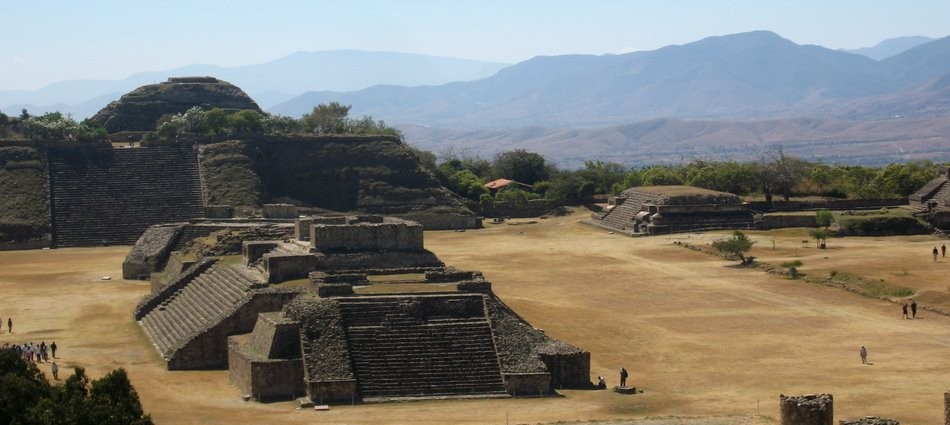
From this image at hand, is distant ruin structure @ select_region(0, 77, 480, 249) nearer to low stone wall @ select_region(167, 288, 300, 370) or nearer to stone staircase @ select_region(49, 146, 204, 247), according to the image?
stone staircase @ select_region(49, 146, 204, 247)

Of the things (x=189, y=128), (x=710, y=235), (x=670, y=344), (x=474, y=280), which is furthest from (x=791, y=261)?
(x=189, y=128)

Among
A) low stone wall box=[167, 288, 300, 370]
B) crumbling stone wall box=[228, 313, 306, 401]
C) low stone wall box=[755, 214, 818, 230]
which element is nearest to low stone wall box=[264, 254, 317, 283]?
low stone wall box=[167, 288, 300, 370]

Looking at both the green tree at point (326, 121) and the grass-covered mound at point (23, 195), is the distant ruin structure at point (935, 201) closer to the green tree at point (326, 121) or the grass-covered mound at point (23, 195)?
the green tree at point (326, 121)

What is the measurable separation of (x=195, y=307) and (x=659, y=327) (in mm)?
14981

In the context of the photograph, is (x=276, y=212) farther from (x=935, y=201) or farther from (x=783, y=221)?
(x=935, y=201)

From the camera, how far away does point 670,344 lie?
148ft

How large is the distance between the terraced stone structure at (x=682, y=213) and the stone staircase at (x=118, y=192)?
24.1 m

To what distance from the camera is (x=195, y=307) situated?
159ft

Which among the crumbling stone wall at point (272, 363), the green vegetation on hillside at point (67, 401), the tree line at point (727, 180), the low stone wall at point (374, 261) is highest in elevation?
the tree line at point (727, 180)

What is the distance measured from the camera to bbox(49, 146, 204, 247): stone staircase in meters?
80.1

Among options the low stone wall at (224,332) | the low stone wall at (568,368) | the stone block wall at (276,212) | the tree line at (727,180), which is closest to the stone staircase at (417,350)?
the low stone wall at (568,368)

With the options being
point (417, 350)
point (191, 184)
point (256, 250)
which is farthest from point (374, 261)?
point (191, 184)

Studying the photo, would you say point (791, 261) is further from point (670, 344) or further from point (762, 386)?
point (762, 386)

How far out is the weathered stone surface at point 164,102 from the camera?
108 metres
